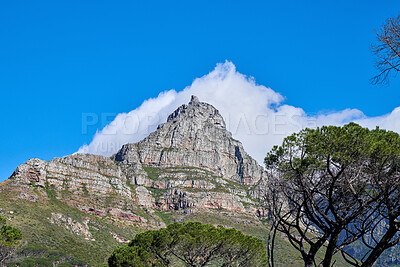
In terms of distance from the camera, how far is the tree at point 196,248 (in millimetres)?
30047

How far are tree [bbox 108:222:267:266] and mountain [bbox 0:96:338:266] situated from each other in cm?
829

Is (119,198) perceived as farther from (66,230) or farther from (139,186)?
(66,230)

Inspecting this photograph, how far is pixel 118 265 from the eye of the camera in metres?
29.8

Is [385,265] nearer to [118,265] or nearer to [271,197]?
[118,265]

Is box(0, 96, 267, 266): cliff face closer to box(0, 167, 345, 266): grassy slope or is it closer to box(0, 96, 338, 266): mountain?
box(0, 96, 338, 266): mountain

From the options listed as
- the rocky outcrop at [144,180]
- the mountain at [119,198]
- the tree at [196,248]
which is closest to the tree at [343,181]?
the mountain at [119,198]

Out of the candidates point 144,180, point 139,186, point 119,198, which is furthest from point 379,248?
point 144,180

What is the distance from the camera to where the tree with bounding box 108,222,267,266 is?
30.0 m

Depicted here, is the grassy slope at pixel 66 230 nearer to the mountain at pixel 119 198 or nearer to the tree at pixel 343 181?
the mountain at pixel 119 198

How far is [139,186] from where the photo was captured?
144750 mm

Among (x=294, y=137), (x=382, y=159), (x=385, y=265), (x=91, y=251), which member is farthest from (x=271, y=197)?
(x=385, y=265)

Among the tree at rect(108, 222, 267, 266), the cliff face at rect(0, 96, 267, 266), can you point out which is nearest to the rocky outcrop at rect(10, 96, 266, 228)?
the cliff face at rect(0, 96, 267, 266)

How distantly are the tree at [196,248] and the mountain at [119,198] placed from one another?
8.29 m

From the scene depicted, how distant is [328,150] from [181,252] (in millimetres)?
24365
